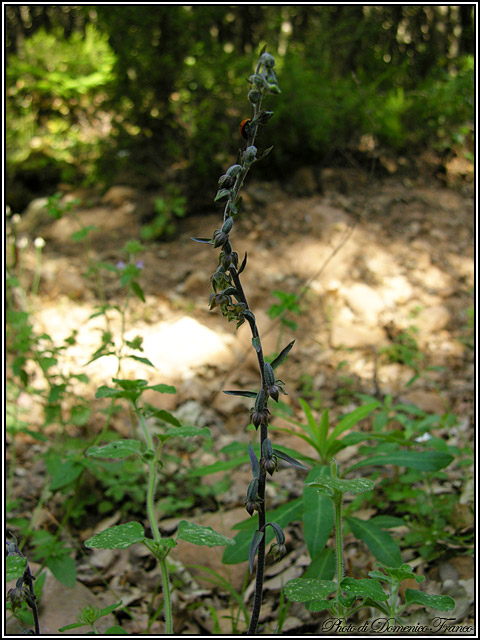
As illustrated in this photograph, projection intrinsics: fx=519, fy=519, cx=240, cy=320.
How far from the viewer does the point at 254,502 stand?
1064 millimetres

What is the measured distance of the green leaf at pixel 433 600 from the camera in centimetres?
118

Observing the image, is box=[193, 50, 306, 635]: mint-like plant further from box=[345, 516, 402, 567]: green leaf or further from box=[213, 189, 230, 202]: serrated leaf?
box=[345, 516, 402, 567]: green leaf

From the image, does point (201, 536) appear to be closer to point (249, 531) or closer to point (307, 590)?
point (307, 590)

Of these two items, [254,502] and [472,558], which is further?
[472,558]

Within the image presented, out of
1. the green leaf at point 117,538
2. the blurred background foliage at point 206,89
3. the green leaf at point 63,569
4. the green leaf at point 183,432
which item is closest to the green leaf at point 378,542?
the green leaf at point 183,432

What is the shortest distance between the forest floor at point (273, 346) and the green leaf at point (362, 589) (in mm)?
606

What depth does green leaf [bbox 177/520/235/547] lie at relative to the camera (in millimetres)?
1156

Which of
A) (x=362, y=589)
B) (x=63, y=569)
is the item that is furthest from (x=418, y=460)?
(x=63, y=569)

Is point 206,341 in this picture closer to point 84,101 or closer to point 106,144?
point 106,144

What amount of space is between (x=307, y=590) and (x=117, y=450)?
0.59 meters

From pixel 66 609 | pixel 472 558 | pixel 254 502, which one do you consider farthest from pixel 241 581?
pixel 254 502

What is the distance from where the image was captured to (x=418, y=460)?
184 centimetres

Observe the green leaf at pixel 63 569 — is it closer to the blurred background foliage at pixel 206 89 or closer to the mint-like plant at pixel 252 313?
the mint-like plant at pixel 252 313

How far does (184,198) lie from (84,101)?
7.44 ft
